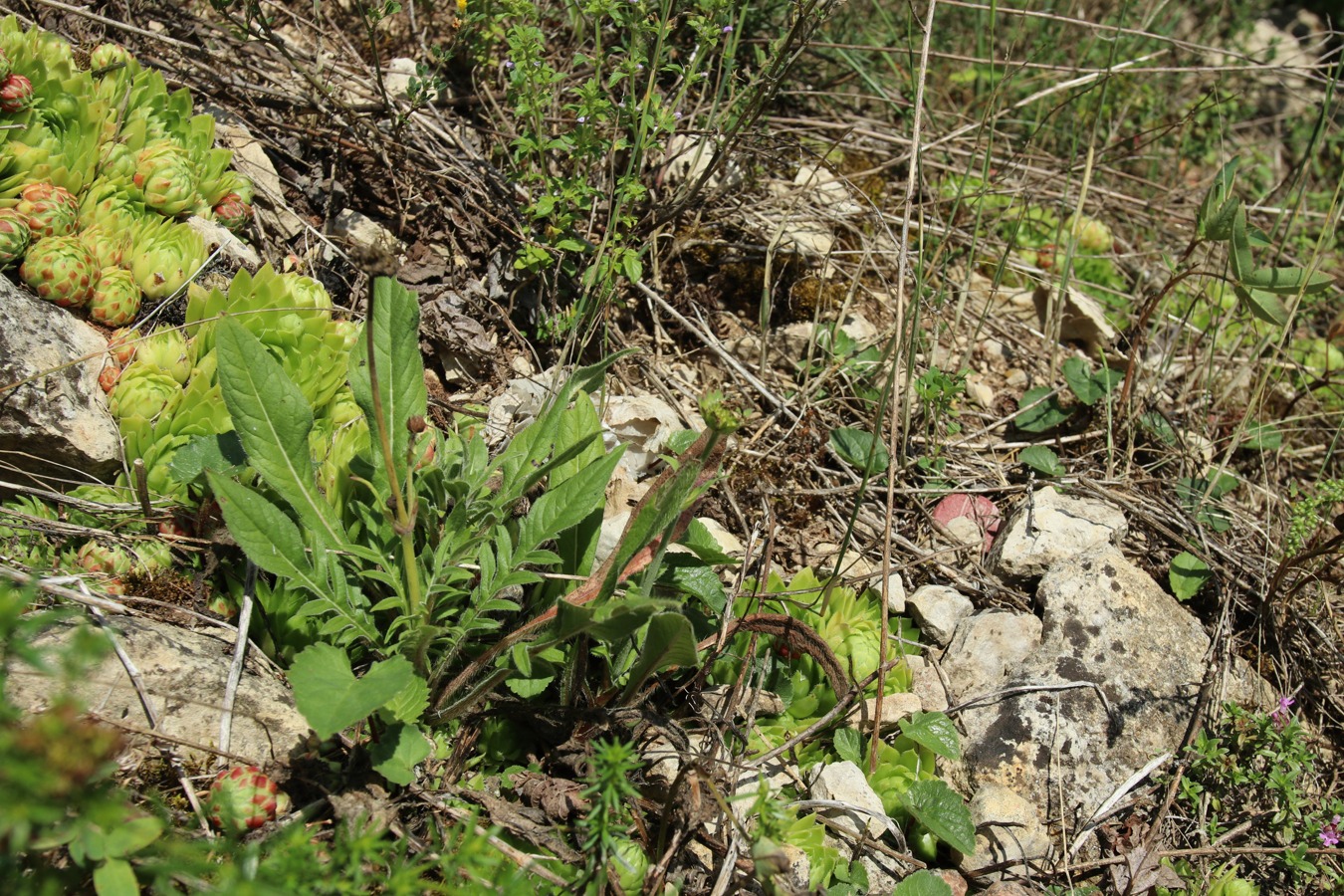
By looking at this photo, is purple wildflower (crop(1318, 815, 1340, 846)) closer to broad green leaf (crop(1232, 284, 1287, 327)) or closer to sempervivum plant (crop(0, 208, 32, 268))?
broad green leaf (crop(1232, 284, 1287, 327))

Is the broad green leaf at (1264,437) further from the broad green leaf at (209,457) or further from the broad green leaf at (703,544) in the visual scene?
the broad green leaf at (209,457)

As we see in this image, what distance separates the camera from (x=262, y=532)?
2.35 m

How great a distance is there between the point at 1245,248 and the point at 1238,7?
14.9 ft

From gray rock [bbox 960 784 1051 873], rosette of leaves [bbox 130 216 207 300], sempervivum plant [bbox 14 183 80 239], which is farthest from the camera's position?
rosette of leaves [bbox 130 216 207 300]

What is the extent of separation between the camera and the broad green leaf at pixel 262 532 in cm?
231

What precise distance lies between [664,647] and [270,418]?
117 cm

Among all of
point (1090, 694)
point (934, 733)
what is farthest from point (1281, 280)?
point (934, 733)

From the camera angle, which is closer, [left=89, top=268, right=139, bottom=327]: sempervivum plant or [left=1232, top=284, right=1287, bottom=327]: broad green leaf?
[left=89, top=268, right=139, bottom=327]: sempervivum plant

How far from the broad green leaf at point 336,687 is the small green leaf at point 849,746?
4.20 ft

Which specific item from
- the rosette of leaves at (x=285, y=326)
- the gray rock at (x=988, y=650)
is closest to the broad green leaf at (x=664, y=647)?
the gray rock at (x=988, y=650)

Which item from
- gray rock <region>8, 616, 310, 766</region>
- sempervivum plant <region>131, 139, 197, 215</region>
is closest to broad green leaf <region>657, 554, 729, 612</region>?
gray rock <region>8, 616, 310, 766</region>

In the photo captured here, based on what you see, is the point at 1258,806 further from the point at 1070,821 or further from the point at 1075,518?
the point at 1075,518

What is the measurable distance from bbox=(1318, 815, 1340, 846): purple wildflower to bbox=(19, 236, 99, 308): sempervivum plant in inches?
158

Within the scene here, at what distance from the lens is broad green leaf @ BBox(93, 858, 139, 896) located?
1725 mm
